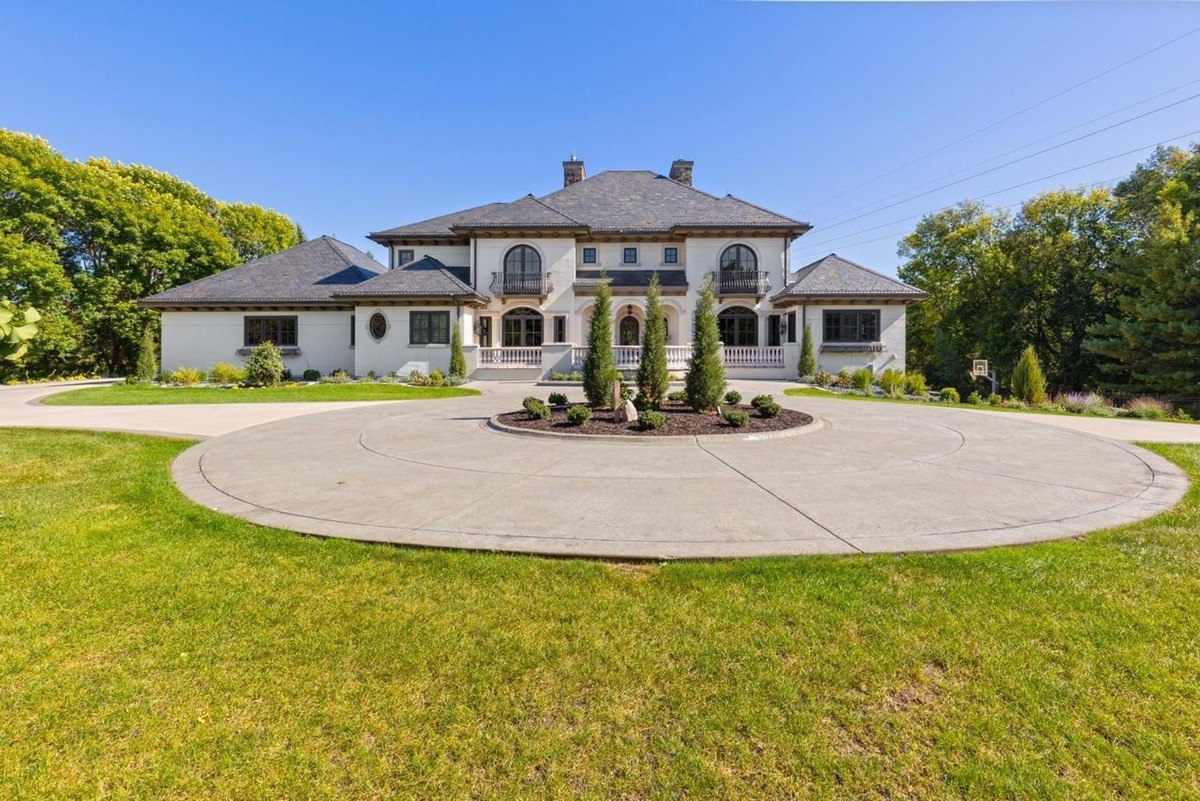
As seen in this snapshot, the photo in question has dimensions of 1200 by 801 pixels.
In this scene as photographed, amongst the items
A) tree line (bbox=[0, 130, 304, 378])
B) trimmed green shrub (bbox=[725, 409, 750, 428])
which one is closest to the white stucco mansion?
tree line (bbox=[0, 130, 304, 378])

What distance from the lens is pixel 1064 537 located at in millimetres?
4684

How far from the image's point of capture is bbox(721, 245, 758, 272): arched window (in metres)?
29.5

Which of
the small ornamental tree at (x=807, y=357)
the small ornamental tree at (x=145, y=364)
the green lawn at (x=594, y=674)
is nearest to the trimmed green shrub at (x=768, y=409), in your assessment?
the green lawn at (x=594, y=674)

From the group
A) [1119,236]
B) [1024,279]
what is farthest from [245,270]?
[1119,236]

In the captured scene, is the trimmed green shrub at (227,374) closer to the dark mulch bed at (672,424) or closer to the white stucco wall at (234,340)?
the white stucco wall at (234,340)

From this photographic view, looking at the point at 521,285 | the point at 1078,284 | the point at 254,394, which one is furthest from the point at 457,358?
the point at 1078,284

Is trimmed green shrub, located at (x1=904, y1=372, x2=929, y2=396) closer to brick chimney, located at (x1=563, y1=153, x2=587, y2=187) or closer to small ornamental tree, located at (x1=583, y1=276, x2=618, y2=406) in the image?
small ornamental tree, located at (x1=583, y1=276, x2=618, y2=406)

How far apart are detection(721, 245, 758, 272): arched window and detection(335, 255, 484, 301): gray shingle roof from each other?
13.7 m

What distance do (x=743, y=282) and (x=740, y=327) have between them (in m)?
2.56

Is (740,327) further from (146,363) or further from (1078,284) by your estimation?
(146,363)

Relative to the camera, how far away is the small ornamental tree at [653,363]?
40.6 ft

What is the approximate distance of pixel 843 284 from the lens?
2786 centimetres

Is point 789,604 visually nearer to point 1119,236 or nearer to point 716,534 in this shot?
point 716,534

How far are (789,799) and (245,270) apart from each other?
36.5 metres
